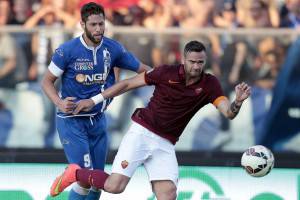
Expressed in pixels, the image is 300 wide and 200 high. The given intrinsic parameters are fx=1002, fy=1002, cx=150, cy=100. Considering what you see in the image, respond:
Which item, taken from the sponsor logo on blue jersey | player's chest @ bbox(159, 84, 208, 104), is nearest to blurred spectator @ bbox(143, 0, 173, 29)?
the sponsor logo on blue jersey

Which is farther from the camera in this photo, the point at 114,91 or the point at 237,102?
the point at 114,91

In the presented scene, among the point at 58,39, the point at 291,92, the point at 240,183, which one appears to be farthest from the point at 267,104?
the point at 58,39

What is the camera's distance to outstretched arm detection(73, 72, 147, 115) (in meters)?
8.52

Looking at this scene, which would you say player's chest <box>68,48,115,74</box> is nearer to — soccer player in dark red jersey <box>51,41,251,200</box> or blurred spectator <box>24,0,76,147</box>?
soccer player in dark red jersey <box>51,41,251,200</box>

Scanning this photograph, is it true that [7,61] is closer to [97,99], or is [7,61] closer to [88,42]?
[88,42]

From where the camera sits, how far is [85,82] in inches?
346

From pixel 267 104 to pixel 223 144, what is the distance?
68 cm

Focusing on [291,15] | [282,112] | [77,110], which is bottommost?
[282,112]

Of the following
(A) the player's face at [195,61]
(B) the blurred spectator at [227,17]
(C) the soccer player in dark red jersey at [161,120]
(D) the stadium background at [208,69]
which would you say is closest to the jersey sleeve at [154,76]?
(C) the soccer player in dark red jersey at [161,120]

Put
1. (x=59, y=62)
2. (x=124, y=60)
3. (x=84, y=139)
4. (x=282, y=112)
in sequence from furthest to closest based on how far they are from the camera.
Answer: (x=282, y=112) → (x=124, y=60) → (x=84, y=139) → (x=59, y=62)

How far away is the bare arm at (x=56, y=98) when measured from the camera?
28.1ft

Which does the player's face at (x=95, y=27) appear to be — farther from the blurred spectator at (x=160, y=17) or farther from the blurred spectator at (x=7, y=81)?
the blurred spectator at (x=160, y=17)

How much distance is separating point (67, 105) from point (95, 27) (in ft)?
2.34

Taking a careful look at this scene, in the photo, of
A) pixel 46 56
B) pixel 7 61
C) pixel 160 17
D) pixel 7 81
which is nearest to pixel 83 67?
pixel 46 56
